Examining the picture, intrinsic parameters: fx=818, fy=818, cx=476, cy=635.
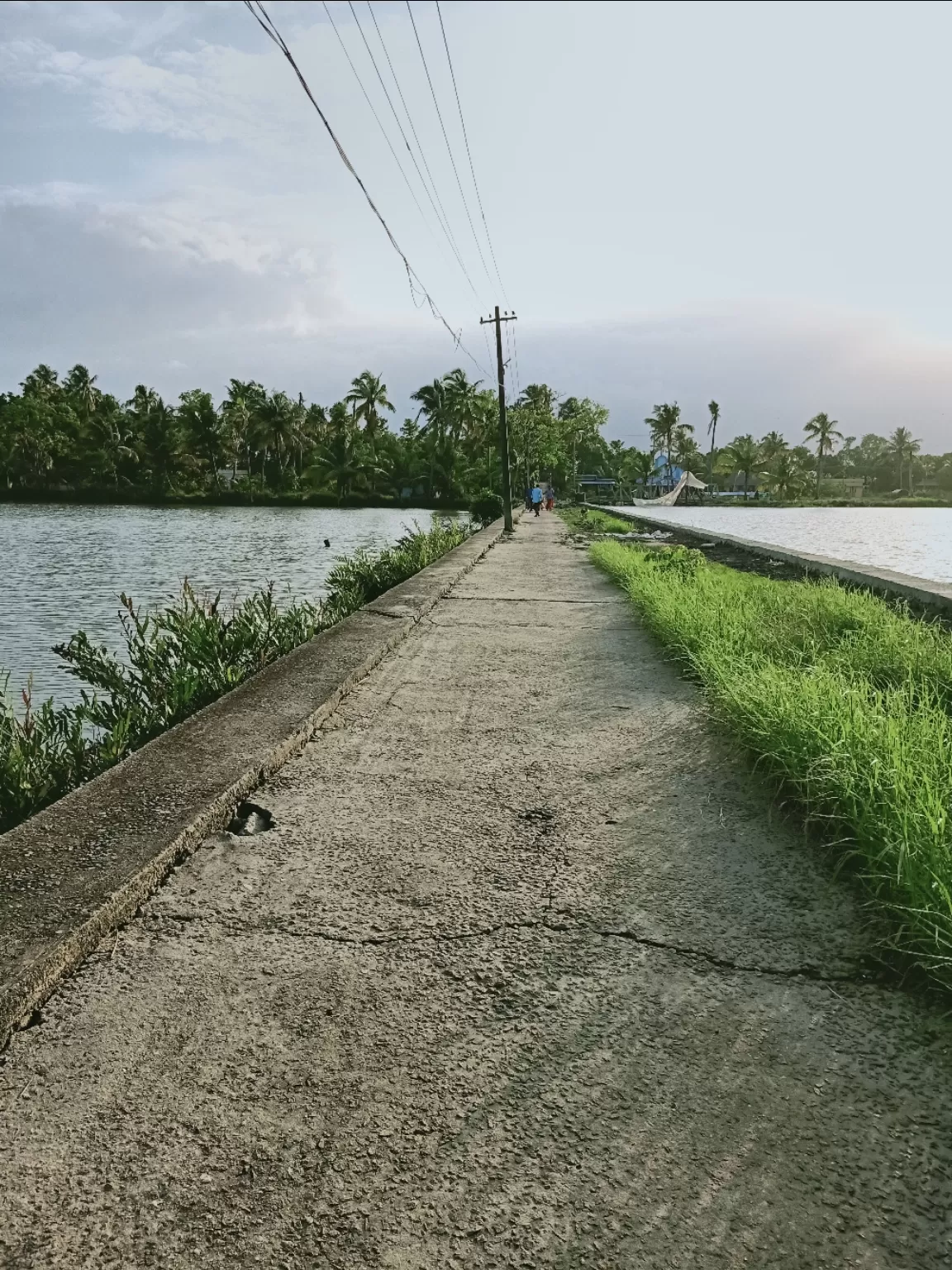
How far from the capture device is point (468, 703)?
392 centimetres

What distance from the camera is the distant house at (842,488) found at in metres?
106

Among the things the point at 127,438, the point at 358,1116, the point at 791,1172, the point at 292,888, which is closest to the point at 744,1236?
the point at 791,1172

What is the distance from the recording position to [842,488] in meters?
109

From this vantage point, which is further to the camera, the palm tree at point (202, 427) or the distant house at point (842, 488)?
the distant house at point (842, 488)

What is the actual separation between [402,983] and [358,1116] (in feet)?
1.18

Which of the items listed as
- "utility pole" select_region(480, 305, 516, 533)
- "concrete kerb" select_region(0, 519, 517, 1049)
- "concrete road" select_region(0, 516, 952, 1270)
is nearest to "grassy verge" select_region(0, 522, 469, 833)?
"concrete kerb" select_region(0, 519, 517, 1049)

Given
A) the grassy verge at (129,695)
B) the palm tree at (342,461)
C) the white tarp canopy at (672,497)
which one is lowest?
the grassy verge at (129,695)

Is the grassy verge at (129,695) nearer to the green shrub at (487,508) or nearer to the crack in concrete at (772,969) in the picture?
the crack in concrete at (772,969)

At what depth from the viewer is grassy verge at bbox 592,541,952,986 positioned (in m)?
1.87

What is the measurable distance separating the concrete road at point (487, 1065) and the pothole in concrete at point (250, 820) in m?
0.07

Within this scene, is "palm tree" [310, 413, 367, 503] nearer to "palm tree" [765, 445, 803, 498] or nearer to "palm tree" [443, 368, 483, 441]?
"palm tree" [443, 368, 483, 441]

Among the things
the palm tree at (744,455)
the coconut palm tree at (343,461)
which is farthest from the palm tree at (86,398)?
the palm tree at (744,455)

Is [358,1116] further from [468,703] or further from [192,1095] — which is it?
[468,703]

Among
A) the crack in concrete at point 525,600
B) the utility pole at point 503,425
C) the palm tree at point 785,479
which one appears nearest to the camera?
the crack in concrete at point 525,600
